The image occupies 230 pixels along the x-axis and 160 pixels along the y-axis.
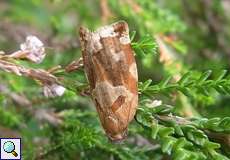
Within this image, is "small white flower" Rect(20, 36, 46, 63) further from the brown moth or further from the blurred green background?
the brown moth

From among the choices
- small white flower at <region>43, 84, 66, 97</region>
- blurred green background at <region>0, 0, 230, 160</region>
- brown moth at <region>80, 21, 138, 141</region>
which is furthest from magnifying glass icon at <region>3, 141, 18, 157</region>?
brown moth at <region>80, 21, 138, 141</region>

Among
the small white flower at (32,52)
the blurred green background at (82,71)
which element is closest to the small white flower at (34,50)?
the small white flower at (32,52)

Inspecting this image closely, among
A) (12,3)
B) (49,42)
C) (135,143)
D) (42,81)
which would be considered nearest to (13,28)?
(49,42)

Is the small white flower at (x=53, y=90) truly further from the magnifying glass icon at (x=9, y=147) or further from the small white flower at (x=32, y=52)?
the magnifying glass icon at (x=9, y=147)

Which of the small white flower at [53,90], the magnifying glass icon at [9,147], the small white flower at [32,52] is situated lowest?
the magnifying glass icon at [9,147]

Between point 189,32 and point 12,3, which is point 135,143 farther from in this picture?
point 12,3

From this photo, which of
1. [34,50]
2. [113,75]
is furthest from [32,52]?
[113,75]
